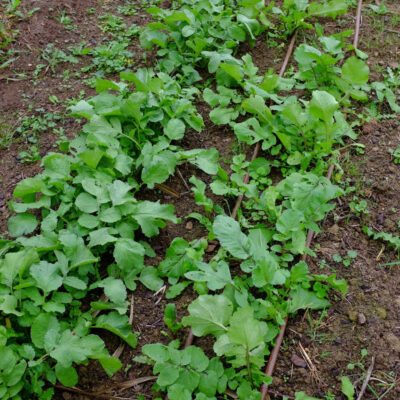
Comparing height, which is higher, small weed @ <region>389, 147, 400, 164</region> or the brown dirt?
small weed @ <region>389, 147, 400, 164</region>

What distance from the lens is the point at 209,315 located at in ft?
6.85

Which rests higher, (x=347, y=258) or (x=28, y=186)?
(x=28, y=186)

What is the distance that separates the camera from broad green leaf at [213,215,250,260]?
7.67 feet

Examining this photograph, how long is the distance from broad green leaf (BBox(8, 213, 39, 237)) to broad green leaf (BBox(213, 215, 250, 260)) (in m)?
1.03

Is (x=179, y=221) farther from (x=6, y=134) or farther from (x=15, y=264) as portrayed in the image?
(x=6, y=134)

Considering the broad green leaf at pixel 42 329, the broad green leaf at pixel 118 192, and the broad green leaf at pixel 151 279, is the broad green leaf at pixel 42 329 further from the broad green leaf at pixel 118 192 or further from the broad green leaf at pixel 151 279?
the broad green leaf at pixel 118 192

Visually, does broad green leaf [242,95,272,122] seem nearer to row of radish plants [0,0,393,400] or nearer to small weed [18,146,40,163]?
row of radish plants [0,0,393,400]

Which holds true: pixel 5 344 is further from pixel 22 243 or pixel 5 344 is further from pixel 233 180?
pixel 233 180

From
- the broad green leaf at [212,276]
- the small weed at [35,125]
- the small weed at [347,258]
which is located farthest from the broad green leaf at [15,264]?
the small weed at [347,258]

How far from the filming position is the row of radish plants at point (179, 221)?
2.04 meters

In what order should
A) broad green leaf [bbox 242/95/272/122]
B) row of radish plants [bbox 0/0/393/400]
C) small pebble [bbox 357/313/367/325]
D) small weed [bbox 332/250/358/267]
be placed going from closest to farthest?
row of radish plants [bbox 0/0/393/400] < small pebble [bbox 357/313/367/325] < small weed [bbox 332/250/358/267] < broad green leaf [bbox 242/95/272/122]

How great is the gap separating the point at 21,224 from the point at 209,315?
3.90 ft

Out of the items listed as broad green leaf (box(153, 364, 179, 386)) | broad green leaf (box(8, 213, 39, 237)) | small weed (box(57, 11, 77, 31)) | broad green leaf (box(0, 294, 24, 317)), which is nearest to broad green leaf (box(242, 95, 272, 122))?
broad green leaf (box(8, 213, 39, 237))

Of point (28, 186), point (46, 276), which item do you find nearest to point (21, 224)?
point (28, 186)
